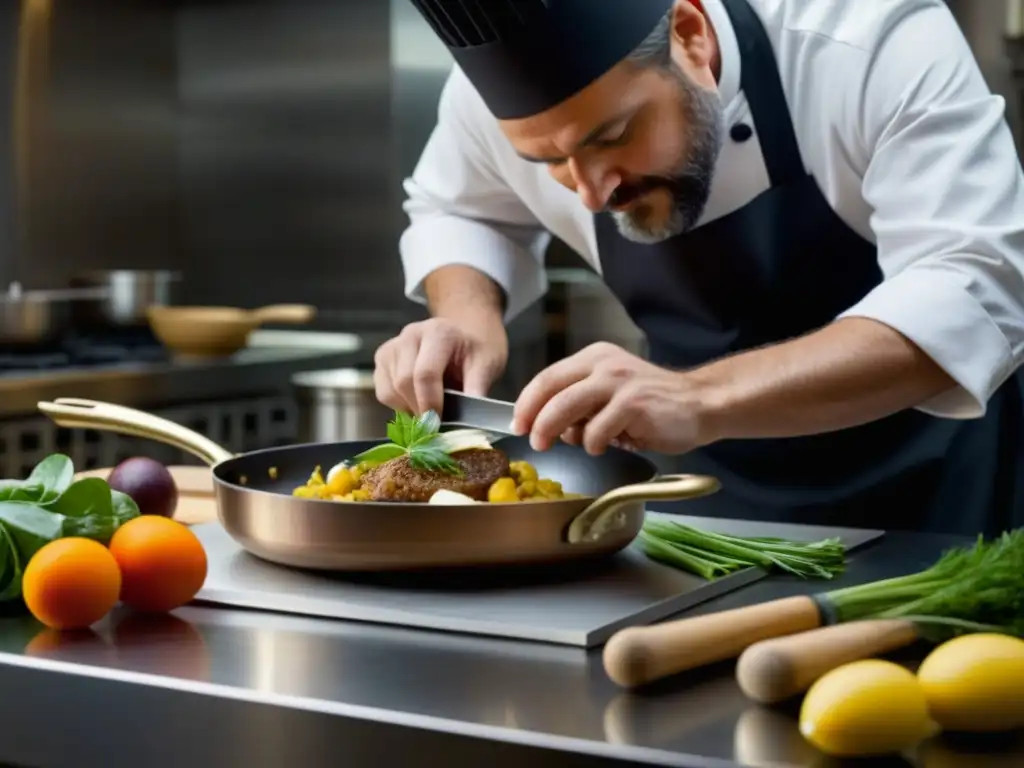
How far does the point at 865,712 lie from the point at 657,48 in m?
0.92

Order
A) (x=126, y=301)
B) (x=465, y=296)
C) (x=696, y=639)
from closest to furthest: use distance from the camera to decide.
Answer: (x=696, y=639) → (x=465, y=296) → (x=126, y=301)

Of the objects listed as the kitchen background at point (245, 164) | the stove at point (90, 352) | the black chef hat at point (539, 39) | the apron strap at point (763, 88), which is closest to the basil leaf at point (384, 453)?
the black chef hat at point (539, 39)

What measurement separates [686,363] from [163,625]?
3.36ft

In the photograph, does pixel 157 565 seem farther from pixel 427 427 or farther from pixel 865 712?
pixel 865 712

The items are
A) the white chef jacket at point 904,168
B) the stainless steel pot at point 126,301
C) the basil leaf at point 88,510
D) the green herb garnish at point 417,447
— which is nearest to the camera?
the basil leaf at point 88,510

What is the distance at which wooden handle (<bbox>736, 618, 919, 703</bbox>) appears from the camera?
86 centimetres

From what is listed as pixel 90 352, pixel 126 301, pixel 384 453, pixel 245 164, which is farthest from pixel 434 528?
pixel 245 164

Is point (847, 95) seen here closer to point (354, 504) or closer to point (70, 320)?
point (354, 504)

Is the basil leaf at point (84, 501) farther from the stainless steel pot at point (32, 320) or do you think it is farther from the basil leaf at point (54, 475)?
the stainless steel pot at point (32, 320)

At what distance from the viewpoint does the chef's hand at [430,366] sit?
4.99 ft

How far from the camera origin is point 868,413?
148 cm

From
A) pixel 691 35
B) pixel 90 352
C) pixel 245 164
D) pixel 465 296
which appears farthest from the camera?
pixel 245 164

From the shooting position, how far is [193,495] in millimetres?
1785

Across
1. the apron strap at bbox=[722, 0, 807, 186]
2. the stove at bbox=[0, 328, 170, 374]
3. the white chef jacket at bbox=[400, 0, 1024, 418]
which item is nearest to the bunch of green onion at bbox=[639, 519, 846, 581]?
the white chef jacket at bbox=[400, 0, 1024, 418]
